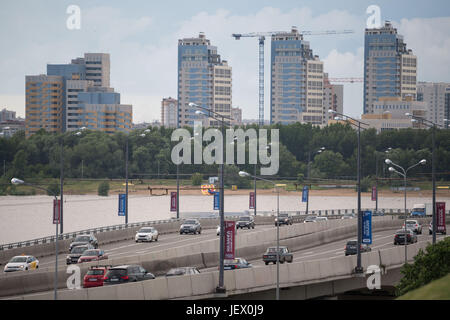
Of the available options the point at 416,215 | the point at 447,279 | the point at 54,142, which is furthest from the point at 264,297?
the point at 54,142

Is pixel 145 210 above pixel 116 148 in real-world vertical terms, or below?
below

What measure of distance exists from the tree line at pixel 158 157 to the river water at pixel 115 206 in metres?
5.23

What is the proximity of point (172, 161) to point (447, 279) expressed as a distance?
141m

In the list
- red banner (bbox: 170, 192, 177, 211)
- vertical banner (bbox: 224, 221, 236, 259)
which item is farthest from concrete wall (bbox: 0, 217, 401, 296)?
red banner (bbox: 170, 192, 177, 211)

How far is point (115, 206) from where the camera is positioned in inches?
5881

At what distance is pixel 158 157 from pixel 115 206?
59.6 feet

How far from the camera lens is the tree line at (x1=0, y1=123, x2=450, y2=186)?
526ft

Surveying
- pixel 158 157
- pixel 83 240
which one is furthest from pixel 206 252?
pixel 158 157

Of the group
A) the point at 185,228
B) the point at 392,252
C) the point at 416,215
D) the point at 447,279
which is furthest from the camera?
the point at 416,215

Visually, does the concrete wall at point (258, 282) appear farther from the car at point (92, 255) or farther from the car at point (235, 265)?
the car at point (92, 255)

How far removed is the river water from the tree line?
5231mm

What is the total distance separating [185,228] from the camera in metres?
77.8
